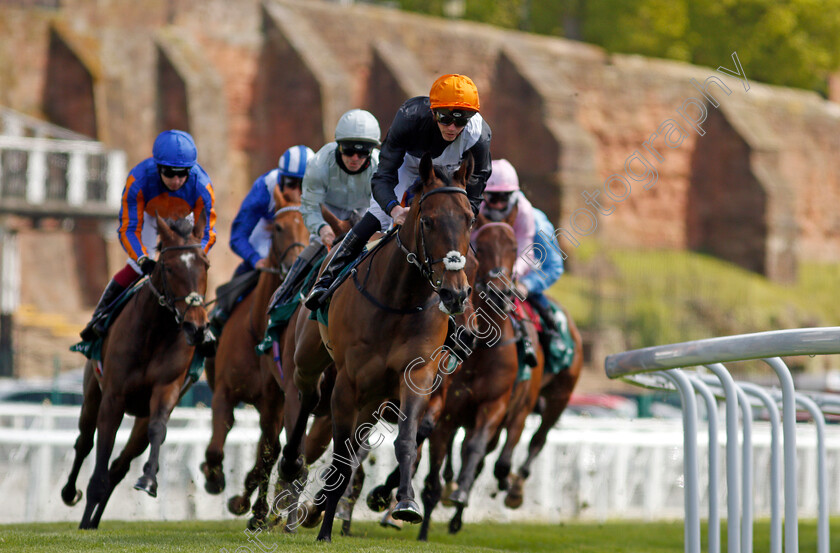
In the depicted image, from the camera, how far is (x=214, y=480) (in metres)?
10.1

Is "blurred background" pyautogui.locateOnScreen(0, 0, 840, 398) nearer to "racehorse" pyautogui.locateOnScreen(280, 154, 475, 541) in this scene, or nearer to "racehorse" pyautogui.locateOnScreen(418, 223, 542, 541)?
"racehorse" pyautogui.locateOnScreen(418, 223, 542, 541)

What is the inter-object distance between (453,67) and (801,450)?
29.3 m

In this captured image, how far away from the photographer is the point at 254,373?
10094mm

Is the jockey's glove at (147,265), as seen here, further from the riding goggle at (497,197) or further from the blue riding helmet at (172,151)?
the riding goggle at (497,197)

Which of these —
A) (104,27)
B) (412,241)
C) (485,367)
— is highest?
(104,27)

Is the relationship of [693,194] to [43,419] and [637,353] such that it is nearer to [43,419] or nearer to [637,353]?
[43,419]

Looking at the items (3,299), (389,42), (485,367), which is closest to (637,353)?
(485,367)

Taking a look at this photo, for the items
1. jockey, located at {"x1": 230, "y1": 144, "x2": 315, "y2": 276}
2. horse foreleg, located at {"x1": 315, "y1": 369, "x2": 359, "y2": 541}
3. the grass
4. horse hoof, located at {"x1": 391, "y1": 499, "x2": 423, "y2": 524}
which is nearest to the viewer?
horse hoof, located at {"x1": 391, "y1": 499, "x2": 423, "y2": 524}

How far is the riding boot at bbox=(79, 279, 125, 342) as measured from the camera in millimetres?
9727

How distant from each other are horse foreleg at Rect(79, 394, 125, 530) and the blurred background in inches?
588

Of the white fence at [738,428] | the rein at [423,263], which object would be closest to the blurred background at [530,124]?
the rein at [423,263]

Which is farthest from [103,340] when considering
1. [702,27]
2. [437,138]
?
[702,27]

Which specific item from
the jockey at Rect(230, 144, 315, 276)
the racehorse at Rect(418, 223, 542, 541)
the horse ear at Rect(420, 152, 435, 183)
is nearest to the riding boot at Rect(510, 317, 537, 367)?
the racehorse at Rect(418, 223, 542, 541)

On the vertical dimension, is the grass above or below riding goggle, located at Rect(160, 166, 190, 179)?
below
